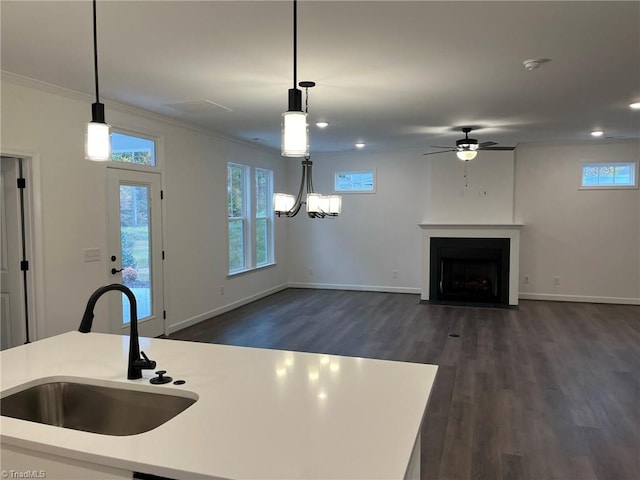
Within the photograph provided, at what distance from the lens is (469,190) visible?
7.90 metres

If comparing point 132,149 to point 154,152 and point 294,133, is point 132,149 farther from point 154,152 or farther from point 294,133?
point 294,133

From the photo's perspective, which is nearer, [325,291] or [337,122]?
[337,122]

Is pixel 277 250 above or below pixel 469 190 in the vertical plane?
below

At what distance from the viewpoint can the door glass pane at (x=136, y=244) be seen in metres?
4.97

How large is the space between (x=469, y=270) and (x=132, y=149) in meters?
5.62

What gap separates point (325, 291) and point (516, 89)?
535cm

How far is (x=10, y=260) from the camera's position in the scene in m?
3.98

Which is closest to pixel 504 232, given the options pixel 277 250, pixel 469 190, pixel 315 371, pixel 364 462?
pixel 469 190

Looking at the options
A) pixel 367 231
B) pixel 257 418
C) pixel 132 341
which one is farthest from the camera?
pixel 367 231

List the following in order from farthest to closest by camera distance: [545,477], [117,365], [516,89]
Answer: [516,89] → [545,477] → [117,365]

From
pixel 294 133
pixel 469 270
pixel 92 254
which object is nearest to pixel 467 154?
pixel 469 270

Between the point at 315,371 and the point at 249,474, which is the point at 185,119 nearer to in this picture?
the point at 315,371

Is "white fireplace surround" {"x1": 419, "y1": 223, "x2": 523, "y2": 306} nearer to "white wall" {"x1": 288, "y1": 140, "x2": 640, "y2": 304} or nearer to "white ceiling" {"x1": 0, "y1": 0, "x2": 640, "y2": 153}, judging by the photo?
Result: "white wall" {"x1": 288, "y1": 140, "x2": 640, "y2": 304}

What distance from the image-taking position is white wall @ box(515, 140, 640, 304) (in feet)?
24.1
